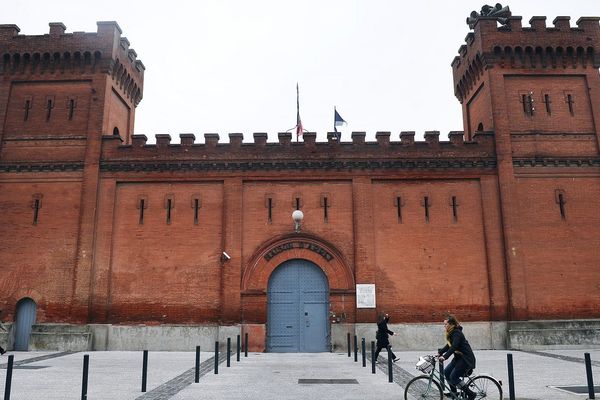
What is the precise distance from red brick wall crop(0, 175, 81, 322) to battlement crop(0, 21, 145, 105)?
524cm

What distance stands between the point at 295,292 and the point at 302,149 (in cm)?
621

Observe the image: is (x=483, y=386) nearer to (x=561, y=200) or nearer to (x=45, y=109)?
(x=561, y=200)

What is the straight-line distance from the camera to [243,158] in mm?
21922

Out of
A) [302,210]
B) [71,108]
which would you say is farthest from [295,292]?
[71,108]

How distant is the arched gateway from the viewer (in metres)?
20.5

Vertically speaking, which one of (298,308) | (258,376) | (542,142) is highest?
(542,142)

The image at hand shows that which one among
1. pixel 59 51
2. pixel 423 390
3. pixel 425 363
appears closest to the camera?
pixel 425 363

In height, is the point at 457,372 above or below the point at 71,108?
below

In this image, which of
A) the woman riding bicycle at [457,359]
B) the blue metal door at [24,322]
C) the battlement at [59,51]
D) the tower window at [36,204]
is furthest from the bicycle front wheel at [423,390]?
the battlement at [59,51]

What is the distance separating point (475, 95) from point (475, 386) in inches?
727

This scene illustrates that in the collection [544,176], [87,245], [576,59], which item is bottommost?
→ [87,245]

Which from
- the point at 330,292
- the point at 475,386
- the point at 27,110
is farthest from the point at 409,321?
the point at 27,110

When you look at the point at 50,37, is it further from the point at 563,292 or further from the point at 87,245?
the point at 563,292

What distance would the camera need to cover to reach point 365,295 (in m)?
20.5
